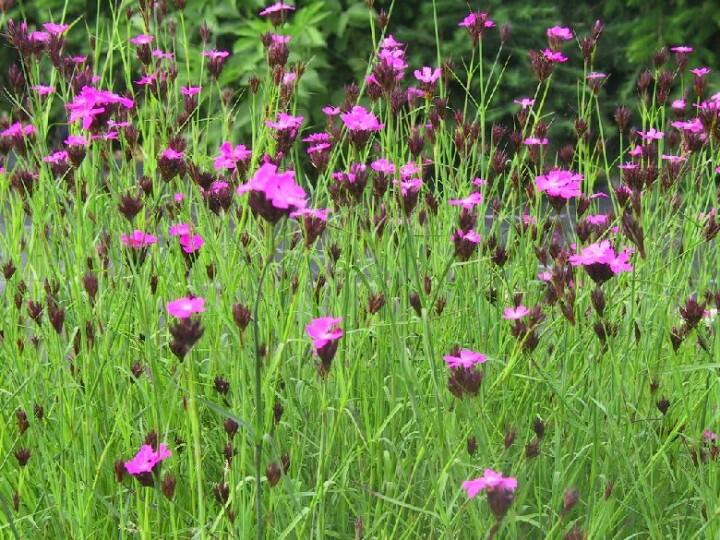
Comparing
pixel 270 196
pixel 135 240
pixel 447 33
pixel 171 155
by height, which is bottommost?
pixel 447 33

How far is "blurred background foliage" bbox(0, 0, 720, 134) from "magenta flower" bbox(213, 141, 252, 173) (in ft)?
10.1

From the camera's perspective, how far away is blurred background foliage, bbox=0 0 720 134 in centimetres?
547

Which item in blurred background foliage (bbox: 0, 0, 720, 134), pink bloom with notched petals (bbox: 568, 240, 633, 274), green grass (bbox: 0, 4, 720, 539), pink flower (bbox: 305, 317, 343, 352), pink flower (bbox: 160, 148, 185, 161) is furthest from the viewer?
blurred background foliage (bbox: 0, 0, 720, 134)

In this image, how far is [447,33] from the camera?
5980 millimetres

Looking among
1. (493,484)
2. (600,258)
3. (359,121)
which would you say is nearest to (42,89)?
(359,121)

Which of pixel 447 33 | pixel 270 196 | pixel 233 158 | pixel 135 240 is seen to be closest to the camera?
pixel 270 196

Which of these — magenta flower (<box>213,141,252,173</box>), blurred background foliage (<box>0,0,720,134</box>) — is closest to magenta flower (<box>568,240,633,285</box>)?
magenta flower (<box>213,141,252,173</box>)

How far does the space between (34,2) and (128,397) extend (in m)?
4.95

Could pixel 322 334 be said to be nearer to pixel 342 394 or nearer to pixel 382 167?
pixel 342 394

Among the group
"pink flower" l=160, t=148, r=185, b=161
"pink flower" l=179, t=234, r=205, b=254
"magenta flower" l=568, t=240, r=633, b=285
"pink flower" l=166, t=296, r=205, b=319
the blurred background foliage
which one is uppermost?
"magenta flower" l=568, t=240, r=633, b=285

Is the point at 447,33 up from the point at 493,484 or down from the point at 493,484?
down

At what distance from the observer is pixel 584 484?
6.31 ft

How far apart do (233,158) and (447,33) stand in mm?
4161

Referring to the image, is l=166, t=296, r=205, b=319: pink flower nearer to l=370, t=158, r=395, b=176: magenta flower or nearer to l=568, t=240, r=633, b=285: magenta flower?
l=568, t=240, r=633, b=285: magenta flower
